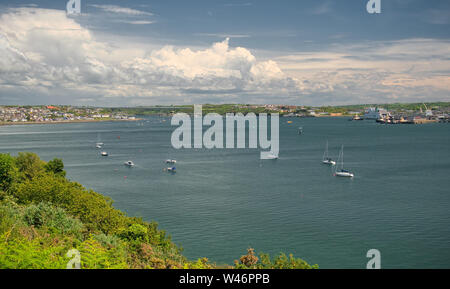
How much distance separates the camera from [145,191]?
51.2 metres

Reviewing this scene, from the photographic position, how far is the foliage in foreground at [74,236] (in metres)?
11.6

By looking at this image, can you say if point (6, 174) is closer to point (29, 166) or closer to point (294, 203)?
point (29, 166)

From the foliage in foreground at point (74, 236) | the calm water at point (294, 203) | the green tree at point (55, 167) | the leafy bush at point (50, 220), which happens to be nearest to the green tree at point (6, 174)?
the foliage in foreground at point (74, 236)

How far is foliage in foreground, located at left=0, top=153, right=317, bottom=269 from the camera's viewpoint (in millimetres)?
11602

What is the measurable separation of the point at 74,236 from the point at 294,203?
29.2 m

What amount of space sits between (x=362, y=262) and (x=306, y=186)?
24.9 meters

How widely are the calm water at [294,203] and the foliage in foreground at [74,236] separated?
7.48 m

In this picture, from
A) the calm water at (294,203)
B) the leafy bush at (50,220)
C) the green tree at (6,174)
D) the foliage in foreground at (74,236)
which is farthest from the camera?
the green tree at (6,174)

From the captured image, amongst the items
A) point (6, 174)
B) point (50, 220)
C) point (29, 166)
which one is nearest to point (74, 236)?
point (50, 220)

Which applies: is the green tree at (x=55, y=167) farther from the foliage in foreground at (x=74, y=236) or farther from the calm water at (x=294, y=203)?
the foliage in foreground at (x=74, y=236)

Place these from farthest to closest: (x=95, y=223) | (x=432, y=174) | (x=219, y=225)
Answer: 1. (x=432, y=174)
2. (x=219, y=225)
3. (x=95, y=223)

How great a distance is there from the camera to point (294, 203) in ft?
144
